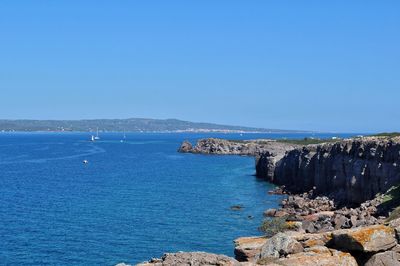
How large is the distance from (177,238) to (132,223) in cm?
958

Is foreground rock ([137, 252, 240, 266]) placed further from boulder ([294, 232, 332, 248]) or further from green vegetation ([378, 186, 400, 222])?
green vegetation ([378, 186, 400, 222])

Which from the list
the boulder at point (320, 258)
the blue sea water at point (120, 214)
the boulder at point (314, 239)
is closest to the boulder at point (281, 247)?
the boulder at point (314, 239)

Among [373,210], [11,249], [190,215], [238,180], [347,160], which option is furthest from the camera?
[238,180]

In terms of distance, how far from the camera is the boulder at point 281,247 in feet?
74.3

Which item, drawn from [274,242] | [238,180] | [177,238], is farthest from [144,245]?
[238,180]

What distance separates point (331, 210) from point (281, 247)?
47.4 meters

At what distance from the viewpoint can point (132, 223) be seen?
61.3 m

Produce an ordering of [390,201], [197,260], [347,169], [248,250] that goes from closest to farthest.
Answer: [197,260] → [248,250] → [390,201] → [347,169]

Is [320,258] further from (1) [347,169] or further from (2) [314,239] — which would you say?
(1) [347,169]

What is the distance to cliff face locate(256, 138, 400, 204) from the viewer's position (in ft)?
208

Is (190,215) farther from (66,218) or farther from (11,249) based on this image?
(11,249)

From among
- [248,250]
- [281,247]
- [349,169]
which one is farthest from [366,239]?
[349,169]

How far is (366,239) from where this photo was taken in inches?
870

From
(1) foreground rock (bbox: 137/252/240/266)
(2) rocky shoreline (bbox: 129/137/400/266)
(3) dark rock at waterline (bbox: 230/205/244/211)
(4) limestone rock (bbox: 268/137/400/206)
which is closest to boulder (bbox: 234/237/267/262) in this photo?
(2) rocky shoreline (bbox: 129/137/400/266)
